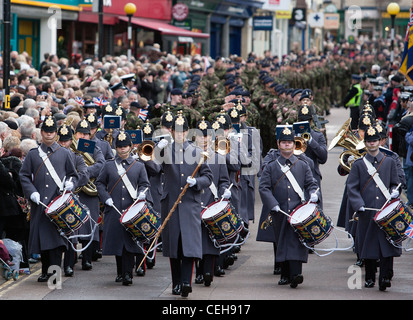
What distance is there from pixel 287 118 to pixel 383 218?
21.4 ft

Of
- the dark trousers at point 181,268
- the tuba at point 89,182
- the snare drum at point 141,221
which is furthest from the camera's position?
the tuba at point 89,182

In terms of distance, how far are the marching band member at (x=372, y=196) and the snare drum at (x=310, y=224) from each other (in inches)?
16.9

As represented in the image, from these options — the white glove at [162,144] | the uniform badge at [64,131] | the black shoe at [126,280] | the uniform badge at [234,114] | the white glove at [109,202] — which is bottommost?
the black shoe at [126,280]

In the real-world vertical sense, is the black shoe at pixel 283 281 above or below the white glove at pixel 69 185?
below

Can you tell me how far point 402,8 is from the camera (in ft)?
258

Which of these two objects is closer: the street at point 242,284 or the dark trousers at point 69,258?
the street at point 242,284

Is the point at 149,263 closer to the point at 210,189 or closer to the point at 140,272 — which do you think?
the point at 140,272

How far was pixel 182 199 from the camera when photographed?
10625 millimetres

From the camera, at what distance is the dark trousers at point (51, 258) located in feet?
37.4

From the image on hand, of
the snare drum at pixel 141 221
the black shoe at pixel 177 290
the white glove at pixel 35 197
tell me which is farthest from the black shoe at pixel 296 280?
the white glove at pixel 35 197

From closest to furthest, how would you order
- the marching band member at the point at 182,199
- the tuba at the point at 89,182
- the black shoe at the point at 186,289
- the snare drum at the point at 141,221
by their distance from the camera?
the black shoe at the point at 186,289 < the marching band member at the point at 182,199 < the snare drum at the point at 141,221 < the tuba at the point at 89,182

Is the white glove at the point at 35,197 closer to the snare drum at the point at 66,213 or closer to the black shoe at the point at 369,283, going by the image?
the snare drum at the point at 66,213

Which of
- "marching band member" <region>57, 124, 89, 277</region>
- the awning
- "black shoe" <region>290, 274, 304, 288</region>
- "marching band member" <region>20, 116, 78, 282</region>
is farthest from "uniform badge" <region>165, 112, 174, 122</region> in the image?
the awning

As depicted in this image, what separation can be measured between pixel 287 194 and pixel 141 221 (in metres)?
1.66
